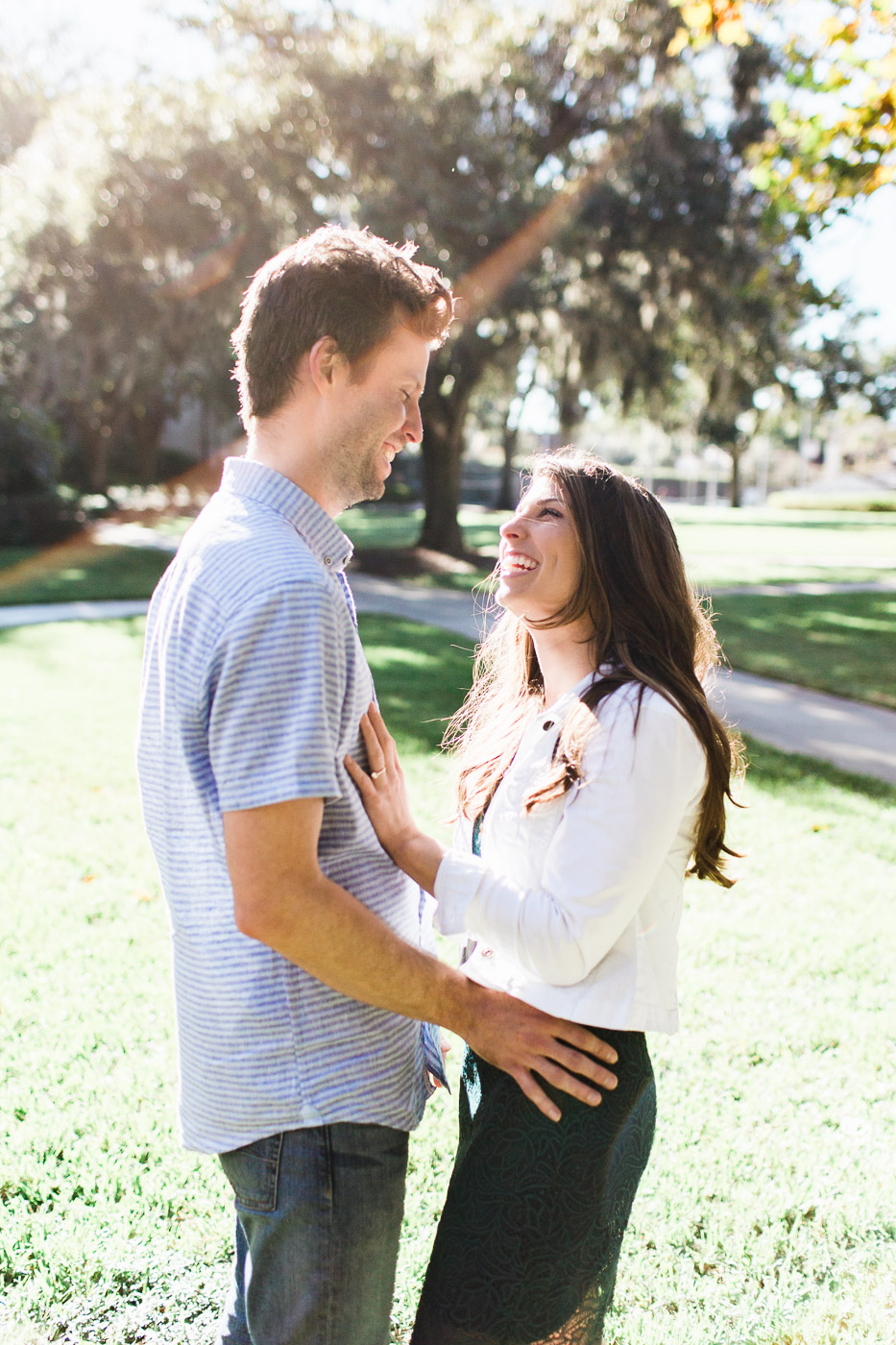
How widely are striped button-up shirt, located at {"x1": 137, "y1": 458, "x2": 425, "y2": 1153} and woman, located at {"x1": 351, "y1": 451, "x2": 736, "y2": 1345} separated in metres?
0.15

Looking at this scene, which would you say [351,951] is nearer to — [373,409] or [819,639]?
[373,409]

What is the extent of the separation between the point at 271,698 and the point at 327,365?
0.53 meters

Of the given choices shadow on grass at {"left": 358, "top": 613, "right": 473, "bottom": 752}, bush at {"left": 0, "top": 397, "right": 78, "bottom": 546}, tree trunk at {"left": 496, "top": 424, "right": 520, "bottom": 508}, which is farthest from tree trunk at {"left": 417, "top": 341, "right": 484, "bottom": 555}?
tree trunk at {"left": 496, "top": 424, "right": 520, "bottom": 508}

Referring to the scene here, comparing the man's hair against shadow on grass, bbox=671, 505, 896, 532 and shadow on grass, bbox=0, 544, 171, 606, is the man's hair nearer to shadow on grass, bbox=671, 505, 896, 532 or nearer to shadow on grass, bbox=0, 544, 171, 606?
shadow on grass, bbox=0, 544, 171, 606

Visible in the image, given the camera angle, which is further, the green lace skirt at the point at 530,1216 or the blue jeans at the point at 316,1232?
the green lace skirt at the point at 530,1216

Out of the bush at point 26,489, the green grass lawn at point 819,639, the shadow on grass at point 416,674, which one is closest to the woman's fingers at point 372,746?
the shadow on grass at point 416,674

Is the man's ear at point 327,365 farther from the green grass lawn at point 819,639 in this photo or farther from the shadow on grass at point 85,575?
the shadow on grass at point 85,575

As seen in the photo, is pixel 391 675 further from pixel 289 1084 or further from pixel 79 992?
pixel 289 1084

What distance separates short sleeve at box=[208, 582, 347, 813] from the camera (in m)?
1.25

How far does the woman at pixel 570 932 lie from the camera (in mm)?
1525

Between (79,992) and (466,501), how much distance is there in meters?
48.7

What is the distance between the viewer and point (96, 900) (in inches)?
175

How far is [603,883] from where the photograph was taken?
1.50 m

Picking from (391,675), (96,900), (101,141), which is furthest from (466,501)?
(96,900)
